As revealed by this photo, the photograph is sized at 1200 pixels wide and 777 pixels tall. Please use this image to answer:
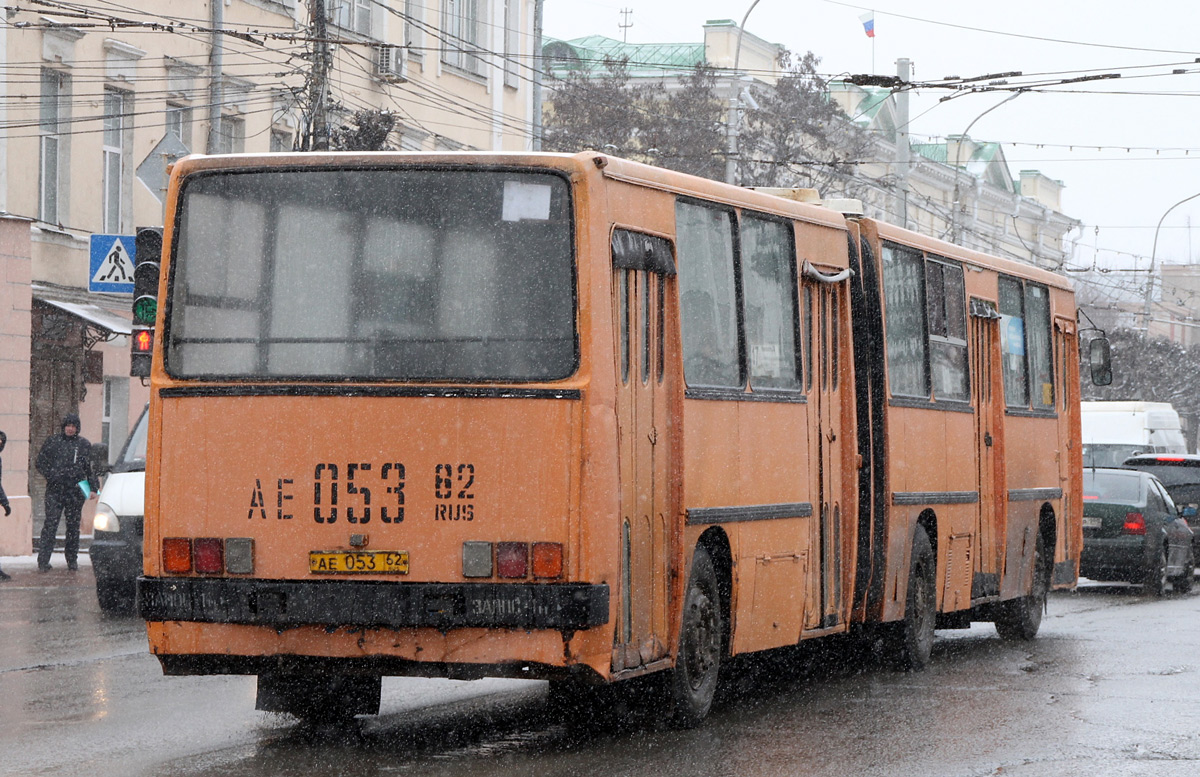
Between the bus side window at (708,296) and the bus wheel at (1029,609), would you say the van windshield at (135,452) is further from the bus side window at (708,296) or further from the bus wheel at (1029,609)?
the bus side window at (708,296)

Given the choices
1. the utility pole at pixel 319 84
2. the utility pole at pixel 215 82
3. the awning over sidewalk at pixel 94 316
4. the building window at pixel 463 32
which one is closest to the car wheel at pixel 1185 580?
the utility pole at pixel 319 84

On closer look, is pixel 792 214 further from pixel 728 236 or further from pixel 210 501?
pixel 210 501

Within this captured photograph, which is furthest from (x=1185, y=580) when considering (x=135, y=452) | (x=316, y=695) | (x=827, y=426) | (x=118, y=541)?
(x=316, y=695)

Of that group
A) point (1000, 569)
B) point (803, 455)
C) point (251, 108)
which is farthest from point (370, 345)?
point (251, 108)

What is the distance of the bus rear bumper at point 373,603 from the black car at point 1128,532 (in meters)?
15.6

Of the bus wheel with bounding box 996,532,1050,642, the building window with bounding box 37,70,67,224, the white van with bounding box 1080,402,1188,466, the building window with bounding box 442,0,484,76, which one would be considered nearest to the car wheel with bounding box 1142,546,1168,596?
the bus wheel with bounding box 996,532,1050,642

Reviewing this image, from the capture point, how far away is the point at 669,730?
10281 mm

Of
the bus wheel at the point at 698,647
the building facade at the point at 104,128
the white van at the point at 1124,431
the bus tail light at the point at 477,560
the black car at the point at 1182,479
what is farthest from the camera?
the white van at the point at 1124,431

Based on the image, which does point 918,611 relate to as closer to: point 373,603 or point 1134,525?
point 373,603

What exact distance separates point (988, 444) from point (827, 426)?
373cm

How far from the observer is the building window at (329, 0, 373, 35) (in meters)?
32.2

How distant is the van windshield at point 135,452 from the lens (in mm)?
17609

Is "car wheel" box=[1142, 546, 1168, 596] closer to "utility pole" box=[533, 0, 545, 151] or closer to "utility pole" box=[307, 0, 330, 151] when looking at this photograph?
"utility pole" box=[307, 0, 330, 151]

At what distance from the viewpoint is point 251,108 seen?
30500mm
